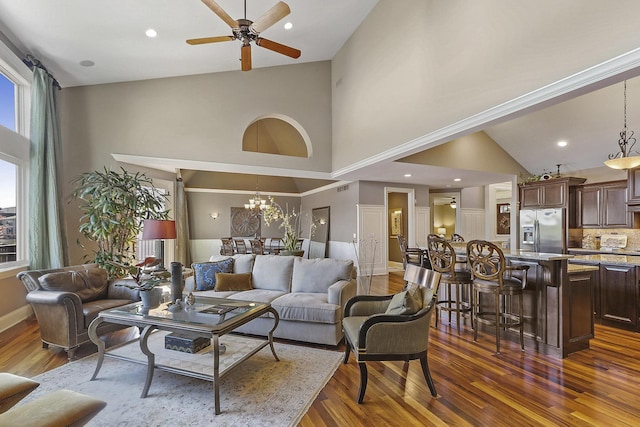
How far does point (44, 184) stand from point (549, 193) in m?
9.06

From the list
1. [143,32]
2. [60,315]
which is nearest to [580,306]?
[60,315]

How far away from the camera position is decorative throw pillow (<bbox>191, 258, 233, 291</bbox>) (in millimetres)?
4242

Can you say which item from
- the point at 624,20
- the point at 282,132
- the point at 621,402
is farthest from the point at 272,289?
the point at 282,132

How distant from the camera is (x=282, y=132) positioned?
33.8ft

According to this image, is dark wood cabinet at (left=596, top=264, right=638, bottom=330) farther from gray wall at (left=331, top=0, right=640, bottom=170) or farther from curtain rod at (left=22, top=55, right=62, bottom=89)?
curtain rod at (left=22, top=55, right=62, bottom=89)

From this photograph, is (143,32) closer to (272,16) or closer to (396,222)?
(272,16)

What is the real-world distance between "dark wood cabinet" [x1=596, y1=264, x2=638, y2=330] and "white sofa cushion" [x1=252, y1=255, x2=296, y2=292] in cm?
428

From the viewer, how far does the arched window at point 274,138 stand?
1006cm

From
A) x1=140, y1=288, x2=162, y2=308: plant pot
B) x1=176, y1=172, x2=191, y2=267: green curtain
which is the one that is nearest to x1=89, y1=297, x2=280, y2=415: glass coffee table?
x1=140, y1=288, x2=162, y2=308: plant pot

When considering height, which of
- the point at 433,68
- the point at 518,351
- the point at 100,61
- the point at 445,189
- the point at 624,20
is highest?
the point at 100,61

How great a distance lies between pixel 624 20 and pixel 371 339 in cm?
309

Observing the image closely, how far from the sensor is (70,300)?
3.06 metres

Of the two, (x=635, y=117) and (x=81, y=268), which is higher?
(x=635, y=117)

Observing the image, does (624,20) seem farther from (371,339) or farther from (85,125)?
(85,125)
